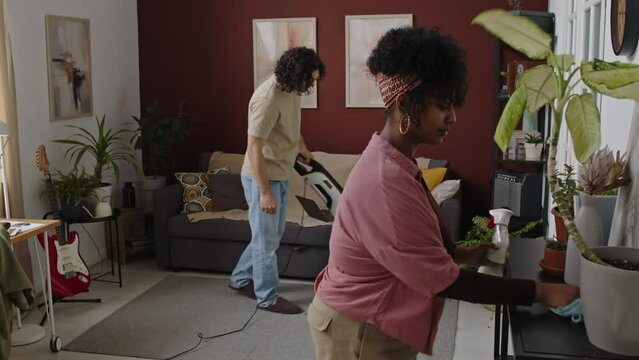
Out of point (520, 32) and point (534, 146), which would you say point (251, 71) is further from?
point (520, 32)

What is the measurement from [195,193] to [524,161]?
2302 millimetres

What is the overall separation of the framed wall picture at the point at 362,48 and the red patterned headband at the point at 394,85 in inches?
146

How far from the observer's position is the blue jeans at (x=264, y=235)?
152 inches

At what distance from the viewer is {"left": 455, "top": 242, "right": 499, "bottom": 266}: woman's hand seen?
1.68 metres

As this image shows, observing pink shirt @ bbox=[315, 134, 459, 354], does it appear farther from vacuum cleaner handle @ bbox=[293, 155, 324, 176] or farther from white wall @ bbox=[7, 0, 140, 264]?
white wall @ bbox=[7, 0, 140, 264]

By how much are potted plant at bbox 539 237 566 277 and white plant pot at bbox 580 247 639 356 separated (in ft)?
1.06

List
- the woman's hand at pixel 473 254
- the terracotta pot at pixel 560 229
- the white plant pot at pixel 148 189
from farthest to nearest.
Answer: the white plant pot at pixel 148 189 → the terracotta pot at pixel 560 229 → the woman's hand at pixel 473 254

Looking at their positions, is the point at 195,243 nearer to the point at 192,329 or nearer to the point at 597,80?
the point at 192,329

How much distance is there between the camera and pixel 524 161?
460cm

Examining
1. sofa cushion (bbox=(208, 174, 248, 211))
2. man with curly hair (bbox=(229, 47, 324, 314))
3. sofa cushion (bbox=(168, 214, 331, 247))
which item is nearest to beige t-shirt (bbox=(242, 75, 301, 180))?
man with curly hair (bbox=(229, 47, 324, 314))

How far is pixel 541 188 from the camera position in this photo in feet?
14.8

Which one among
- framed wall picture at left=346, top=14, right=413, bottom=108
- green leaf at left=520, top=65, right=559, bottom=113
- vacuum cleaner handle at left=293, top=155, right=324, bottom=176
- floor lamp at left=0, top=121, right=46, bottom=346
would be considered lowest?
floor lamp at left=0, top=121, right=46, bottom=346

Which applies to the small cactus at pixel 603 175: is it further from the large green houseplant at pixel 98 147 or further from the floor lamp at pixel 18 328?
the large green houseplant at pixel 98 147

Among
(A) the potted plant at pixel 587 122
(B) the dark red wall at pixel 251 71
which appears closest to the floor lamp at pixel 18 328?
(B) the dark red wall at pixel 251 71
